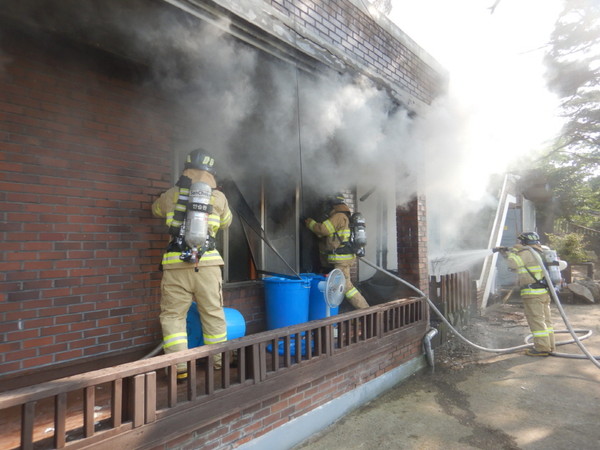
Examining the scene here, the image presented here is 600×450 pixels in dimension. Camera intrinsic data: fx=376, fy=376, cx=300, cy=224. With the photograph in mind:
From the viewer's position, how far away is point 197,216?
111 inches

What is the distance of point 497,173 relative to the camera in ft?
36.3

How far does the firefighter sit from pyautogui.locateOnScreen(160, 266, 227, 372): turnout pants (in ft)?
16.0

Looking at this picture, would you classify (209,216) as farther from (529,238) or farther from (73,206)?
(529,238)

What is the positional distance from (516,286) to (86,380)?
494 inches

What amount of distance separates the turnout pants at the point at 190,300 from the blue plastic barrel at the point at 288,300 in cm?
95

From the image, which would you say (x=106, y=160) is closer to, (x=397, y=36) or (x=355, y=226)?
(x=355, y=226)

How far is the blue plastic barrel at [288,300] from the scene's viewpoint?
154 inches

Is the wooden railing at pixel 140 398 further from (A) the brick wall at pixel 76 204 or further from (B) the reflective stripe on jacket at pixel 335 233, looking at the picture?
(B) the reflective stripe on jacket at pixel 335 233

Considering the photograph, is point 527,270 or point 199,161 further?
point 527,270

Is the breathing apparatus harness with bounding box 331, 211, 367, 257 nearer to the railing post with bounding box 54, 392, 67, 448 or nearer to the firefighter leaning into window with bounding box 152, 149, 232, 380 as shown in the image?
the firefighter leaning into window with bounding box 152, 149, 232, 380

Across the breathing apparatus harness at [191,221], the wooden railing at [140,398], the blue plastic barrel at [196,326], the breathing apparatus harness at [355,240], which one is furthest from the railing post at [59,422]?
the breathing apparatus harness at [355,240]

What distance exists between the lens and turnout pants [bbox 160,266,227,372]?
2.96 metres

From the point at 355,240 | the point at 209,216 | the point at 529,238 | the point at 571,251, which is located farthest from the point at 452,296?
the point at 571,251

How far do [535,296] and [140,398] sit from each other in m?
5.77
